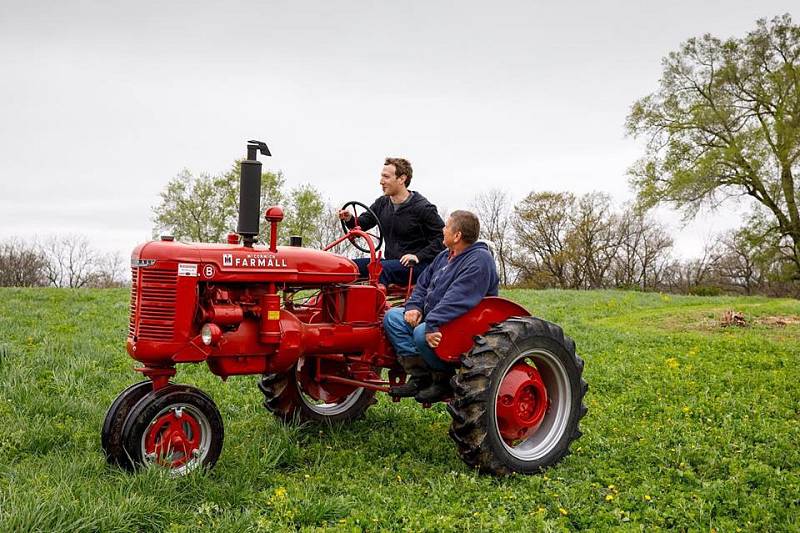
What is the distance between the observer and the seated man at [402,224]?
5.87 metres

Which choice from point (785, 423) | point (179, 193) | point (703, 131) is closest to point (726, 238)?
point (703, 131)

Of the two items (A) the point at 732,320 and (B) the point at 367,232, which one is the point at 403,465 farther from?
(A) the point at 732,320

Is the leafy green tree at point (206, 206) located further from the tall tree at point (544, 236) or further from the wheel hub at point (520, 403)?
the wheel hub at point (520, 403)

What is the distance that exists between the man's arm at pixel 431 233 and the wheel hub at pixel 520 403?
4.42 ft

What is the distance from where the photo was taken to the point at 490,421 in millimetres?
4562

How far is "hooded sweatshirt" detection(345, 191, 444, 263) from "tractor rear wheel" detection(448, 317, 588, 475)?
128 cm

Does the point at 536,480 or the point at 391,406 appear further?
the point at 391,406

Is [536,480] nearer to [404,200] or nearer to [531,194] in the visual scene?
[404,200]

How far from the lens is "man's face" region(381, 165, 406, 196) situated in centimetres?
598

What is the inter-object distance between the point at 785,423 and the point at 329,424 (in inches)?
151

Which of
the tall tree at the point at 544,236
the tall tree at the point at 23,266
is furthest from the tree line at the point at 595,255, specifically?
the tall tree at the point at 23,266

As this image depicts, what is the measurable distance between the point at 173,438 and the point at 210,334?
26.3 inches

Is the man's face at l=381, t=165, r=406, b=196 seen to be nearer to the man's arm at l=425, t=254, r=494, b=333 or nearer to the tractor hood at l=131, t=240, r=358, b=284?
the tractor hood at l=131, t=240, r=358, b=284

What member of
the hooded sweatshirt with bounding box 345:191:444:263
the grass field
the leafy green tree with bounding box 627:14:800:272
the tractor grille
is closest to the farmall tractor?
the tractor grille
